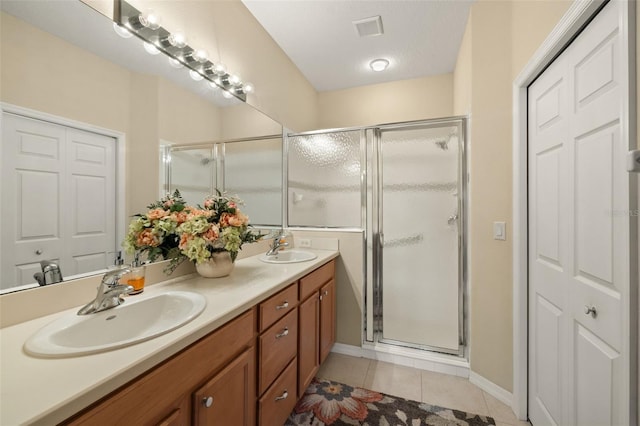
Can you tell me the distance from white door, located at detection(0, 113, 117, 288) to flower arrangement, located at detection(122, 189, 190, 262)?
0.07m

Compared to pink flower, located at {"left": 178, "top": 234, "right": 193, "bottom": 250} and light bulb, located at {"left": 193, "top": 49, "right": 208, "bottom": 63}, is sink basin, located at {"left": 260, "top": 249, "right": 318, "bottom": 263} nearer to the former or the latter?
pink flower, located at {"left": 178, "top": 234, "right": 193, "bottom": 250}

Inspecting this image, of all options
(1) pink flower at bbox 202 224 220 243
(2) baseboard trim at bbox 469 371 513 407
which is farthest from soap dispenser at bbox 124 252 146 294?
(2) baseboard trim at bbox 469 371 513 407

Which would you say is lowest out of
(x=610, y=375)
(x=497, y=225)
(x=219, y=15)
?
(x=610, y=375)

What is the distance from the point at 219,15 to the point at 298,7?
0.55 m

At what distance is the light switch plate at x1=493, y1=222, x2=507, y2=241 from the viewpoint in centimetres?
165

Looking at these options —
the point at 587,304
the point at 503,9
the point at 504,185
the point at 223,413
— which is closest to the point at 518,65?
the point at 503,9

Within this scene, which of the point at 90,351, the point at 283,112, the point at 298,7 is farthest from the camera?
the point at 283,112

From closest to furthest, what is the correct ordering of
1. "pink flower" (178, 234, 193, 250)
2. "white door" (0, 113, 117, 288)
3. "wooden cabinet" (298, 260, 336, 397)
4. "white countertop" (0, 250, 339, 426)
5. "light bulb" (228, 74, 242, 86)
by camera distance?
→ 1. "white countertop" (0, 250, 339, 426)
2. "white door" (0, 113, 117, 288)
3. "pink flower" (178, 234, 193, 250)
4. "wooden cabinet" (298, 260, 336, 397)
5. "light bulb" (228, 74, 242, 86)

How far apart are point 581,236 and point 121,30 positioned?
6.84 feet

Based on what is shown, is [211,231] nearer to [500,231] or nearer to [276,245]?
[276,245]

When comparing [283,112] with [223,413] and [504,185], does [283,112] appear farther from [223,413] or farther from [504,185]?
[223,413]

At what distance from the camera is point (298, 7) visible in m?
1.88

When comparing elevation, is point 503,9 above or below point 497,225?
above

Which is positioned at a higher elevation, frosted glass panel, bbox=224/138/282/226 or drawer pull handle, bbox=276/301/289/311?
frosted glass panel, bbox=224/138/282/226
